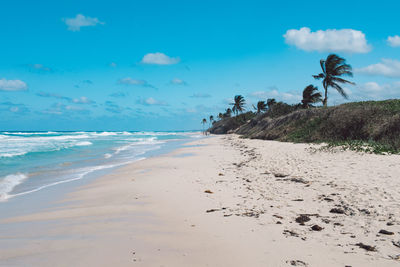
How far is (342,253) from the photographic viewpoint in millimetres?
3279

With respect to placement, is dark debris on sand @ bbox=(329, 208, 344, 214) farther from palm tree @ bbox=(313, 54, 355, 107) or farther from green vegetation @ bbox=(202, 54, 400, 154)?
palm tree @ bbox=(313, 54, 355, 107)

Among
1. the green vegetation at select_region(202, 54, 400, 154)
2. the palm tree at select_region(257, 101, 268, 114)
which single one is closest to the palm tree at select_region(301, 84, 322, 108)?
the green vegetation at select_region(202, 54, 400, 154)

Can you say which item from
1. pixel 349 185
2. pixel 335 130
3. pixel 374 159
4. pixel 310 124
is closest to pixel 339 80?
pixel 310 124

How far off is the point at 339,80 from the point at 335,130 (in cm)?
1477

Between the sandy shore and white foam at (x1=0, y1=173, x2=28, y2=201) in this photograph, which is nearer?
the sandy shore

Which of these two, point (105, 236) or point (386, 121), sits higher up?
point (386, 121)

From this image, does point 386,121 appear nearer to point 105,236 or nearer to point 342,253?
point 342,253

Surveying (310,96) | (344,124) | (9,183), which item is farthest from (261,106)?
(9,183)

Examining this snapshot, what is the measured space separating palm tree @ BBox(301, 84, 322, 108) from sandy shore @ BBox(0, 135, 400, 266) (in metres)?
34.4

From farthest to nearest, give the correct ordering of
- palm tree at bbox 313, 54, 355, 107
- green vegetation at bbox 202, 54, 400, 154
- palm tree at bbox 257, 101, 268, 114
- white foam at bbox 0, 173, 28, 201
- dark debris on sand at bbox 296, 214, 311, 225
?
palm tree at bbox 257, 101, 268, 114
palm tree at bbox 313, 54, 355, 107
green vegetation at bbox 202, 54, 400, 154
white foam at bbox 0, 173, 28, 201
dark debris on sand at bbox 296, 214, 311, 225

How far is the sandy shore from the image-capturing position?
11.0ft

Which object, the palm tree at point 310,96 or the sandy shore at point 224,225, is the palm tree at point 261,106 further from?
the sandy shore at point 224,225

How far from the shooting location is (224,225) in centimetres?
454

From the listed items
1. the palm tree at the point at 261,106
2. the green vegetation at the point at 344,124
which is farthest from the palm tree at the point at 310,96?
the palm tree at the point at 261,106
